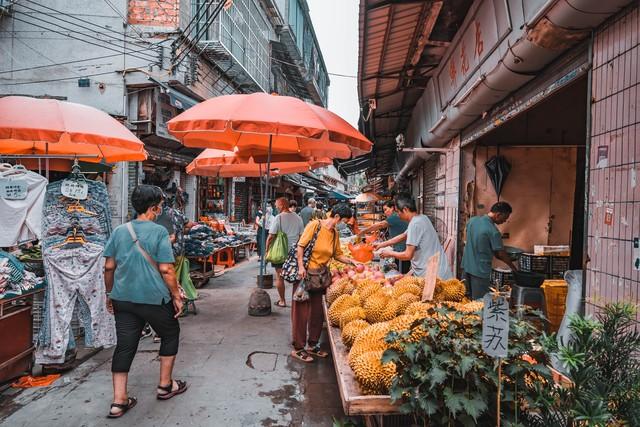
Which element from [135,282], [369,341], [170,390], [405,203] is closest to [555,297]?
[405,203]

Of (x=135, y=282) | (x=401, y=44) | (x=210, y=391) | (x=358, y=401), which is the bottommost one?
(x=210, y=391)

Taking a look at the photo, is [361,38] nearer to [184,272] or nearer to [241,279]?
[184,272]

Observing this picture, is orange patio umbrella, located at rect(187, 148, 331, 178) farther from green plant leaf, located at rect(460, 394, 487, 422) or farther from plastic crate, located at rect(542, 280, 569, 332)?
green plant leaf, located at rect(460, 394, 487, 422)

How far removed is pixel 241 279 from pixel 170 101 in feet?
18.9

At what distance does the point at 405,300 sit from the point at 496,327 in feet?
5.27

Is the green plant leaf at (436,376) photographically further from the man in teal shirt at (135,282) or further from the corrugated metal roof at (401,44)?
the corrugated metal roof at (401,44)

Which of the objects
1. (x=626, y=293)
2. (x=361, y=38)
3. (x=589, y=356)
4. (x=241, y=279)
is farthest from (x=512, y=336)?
(x=241, y=279)

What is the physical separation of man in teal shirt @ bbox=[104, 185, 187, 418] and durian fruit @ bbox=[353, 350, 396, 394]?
6.07 feet

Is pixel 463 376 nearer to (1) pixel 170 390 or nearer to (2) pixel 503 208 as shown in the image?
(1) pixel 170 390

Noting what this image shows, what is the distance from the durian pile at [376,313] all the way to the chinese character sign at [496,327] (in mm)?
428

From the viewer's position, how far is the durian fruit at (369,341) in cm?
276

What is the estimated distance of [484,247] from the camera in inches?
198

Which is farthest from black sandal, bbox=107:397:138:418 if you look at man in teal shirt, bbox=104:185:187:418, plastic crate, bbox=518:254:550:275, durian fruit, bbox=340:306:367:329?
plastic crate, bbox=518:254:550:275

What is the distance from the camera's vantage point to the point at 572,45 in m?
3.32
